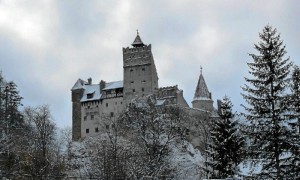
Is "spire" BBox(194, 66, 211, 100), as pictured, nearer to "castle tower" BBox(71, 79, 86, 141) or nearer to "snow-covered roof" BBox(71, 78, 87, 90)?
"castle tower" BBox(71, 79, 86, 141)

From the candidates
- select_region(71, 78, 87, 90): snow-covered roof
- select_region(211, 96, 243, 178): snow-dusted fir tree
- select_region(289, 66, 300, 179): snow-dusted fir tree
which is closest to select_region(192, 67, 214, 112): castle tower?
select_region(71, 78, 87, 90): snow-covered roof

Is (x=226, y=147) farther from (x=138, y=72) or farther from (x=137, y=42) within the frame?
(x=137, y=42)

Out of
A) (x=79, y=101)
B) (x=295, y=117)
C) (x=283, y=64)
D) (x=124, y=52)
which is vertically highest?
(x=124, y=52)

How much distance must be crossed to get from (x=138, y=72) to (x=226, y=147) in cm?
4715

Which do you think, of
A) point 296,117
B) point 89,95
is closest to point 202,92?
point 89,95

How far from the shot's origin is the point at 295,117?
27.9 metres

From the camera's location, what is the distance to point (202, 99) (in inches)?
3177

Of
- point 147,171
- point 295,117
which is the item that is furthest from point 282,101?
point 147,171

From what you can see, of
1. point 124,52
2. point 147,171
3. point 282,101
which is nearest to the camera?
point 282,101

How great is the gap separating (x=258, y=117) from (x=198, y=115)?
146 feet

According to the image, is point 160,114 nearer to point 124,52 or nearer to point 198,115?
point 198,115

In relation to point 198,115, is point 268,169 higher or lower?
lower

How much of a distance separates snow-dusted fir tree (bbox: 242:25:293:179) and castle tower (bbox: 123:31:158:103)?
49.8 metres

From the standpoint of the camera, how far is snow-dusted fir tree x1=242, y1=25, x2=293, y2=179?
90.0ft
